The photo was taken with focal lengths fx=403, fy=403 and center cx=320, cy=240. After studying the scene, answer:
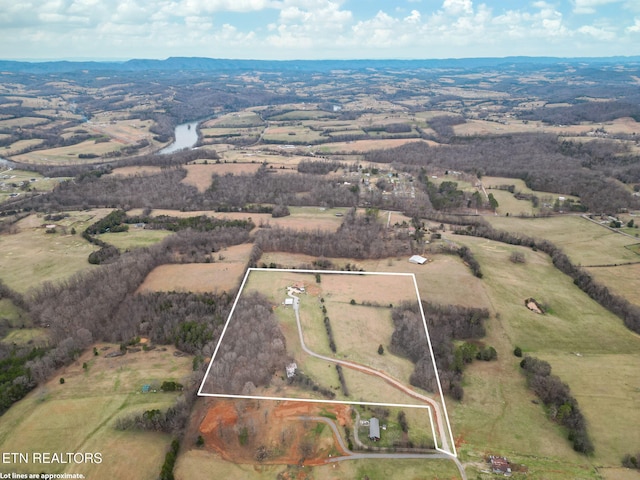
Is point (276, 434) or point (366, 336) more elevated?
point (366, 336)

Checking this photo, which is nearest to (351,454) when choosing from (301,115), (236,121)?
(236,121)

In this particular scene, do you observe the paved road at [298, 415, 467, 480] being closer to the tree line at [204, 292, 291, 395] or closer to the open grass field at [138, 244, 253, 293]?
the tree line at [204, 292, 291, 395]

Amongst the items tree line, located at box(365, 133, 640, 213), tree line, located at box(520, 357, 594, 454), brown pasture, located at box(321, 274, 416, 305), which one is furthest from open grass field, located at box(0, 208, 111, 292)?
tree line, located at box(365, 133, 640, 213)

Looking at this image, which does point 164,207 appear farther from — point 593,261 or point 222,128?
point 222,128

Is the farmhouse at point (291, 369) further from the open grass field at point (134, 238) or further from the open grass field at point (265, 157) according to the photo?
the open grass field at point (265, 157)

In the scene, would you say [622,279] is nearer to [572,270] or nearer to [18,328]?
[572,270]

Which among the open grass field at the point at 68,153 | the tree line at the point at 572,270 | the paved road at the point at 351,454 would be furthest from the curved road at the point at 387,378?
the open grass field at the point at 68,153

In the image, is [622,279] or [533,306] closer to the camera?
[533,306]
